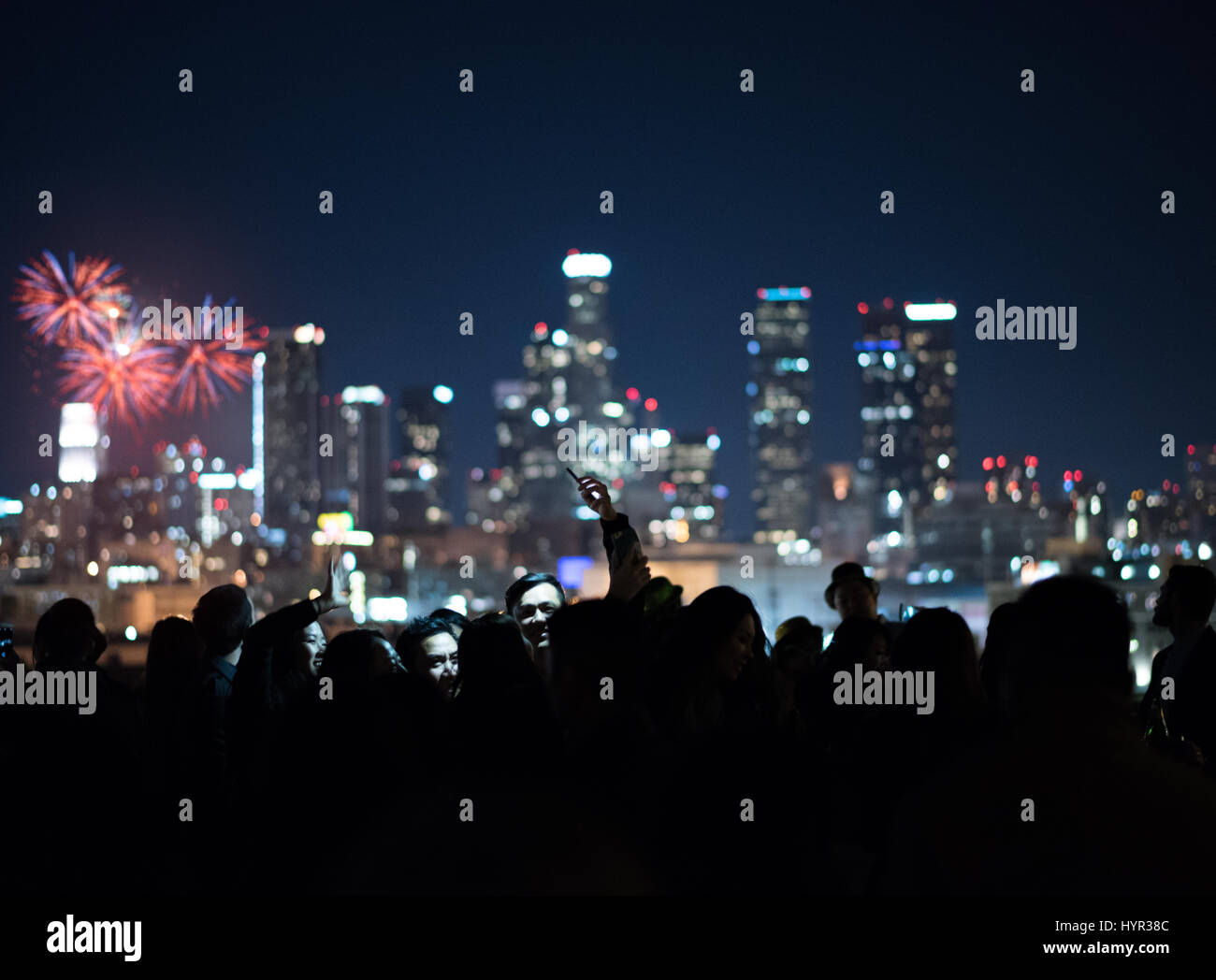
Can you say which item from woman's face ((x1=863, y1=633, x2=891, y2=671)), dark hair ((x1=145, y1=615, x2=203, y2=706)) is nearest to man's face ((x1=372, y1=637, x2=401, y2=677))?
dark hair ((x1=145, y1=615, x2=203, y2=706))

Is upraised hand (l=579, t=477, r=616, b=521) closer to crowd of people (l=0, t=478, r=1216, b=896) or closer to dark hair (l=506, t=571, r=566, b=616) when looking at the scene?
crowd of people (l=0, t=478, r=1216, b=896)

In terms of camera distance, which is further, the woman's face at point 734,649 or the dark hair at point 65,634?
the dark hair at point 65,634

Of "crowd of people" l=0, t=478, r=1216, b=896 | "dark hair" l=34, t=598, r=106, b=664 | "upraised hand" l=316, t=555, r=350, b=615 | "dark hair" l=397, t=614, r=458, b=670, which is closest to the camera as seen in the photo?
"crowd of people" l=0, t=478, r=1216, b=896

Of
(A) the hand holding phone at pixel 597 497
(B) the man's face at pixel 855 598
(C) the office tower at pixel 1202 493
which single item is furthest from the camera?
(C) the office tower at pixel 1202 493

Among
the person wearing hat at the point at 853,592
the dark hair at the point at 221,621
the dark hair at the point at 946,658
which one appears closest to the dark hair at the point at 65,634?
Result: the dark hair at the point at 221,621

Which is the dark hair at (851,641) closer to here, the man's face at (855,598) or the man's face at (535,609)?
the man's face at (855,598)
